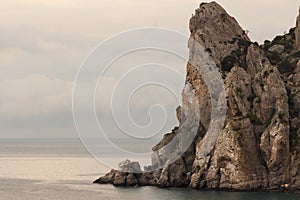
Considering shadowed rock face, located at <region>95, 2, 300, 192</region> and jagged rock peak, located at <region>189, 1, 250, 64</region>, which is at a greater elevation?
jagged rock peak, located at <region>189, 1, 250, 64</region>

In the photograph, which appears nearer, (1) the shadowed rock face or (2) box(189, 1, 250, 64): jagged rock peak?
(1) the shadowed rock face

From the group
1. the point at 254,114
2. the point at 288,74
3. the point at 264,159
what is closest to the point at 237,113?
the point at 254,114

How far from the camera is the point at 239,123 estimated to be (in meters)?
138

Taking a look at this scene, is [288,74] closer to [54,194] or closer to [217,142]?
[217,142]

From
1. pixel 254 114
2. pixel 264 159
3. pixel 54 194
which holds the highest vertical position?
pixel 254 114

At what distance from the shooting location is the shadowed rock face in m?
131

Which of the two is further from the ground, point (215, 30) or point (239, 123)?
point (215, 30)

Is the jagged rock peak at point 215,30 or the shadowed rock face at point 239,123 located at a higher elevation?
the jagged rock peak at point 215,30

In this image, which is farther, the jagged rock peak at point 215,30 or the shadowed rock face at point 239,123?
the jagged rock peak at point 215,30

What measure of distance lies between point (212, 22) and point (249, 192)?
5911 cm

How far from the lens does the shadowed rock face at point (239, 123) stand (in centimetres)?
13138

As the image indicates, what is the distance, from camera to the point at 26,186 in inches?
6181

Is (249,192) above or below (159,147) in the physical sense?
below

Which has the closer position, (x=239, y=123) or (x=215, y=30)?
(x=239, y=123)
